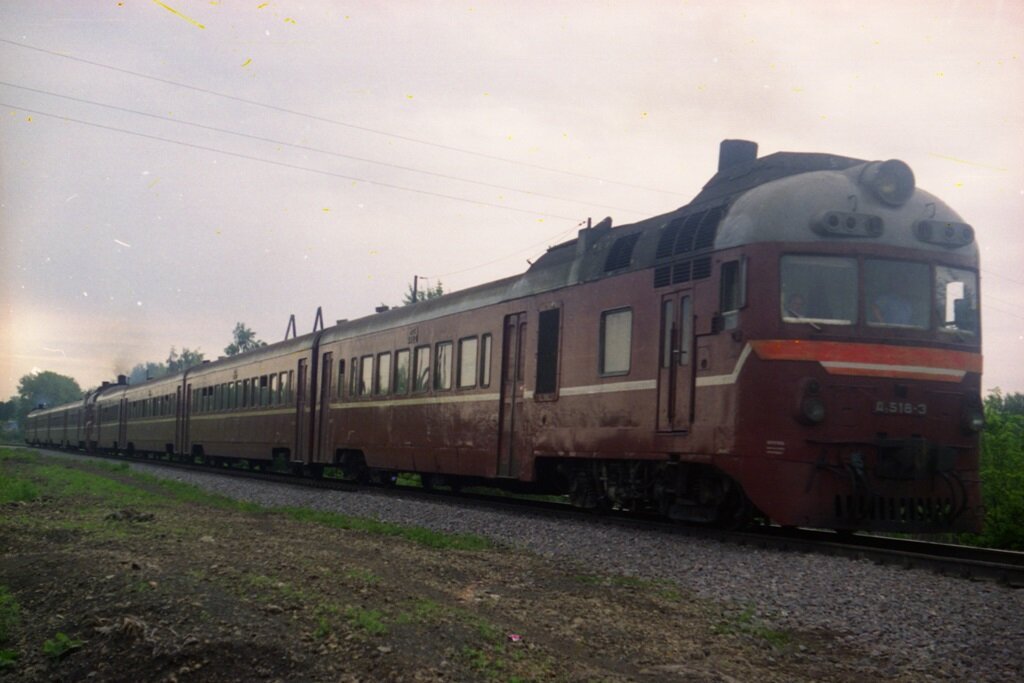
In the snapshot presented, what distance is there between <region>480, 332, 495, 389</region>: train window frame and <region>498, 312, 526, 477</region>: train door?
441 millimetres

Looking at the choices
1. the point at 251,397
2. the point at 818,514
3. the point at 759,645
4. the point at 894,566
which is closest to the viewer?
the point at 759,645

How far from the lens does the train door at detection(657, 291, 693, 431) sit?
33.0ft

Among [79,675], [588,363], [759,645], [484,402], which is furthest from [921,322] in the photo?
[79,675]

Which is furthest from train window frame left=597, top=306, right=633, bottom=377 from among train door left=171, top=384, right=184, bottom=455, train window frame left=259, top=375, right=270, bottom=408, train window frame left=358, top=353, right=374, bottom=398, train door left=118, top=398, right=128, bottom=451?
train door left=118, top=398, right=128, bottom=451

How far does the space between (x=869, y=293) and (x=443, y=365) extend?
8.26 m

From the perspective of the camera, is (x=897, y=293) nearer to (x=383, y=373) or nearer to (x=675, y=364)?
(x=675, y=364)

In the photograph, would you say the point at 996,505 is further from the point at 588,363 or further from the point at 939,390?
the point at 588,363

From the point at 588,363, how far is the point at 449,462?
4.26 metres

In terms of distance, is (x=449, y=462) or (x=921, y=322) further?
(x=449, y=462)

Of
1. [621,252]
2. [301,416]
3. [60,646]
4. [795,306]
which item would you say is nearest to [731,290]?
[795,306]

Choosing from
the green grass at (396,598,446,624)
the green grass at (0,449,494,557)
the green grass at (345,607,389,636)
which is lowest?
the green grass at (0,449,494,557)

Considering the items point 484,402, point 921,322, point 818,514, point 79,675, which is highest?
point 921,322

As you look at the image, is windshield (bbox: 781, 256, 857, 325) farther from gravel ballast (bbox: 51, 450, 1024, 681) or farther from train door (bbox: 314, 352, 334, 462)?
train door (bbox: 314, 352, 334, 462)

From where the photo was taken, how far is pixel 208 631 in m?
5.23
